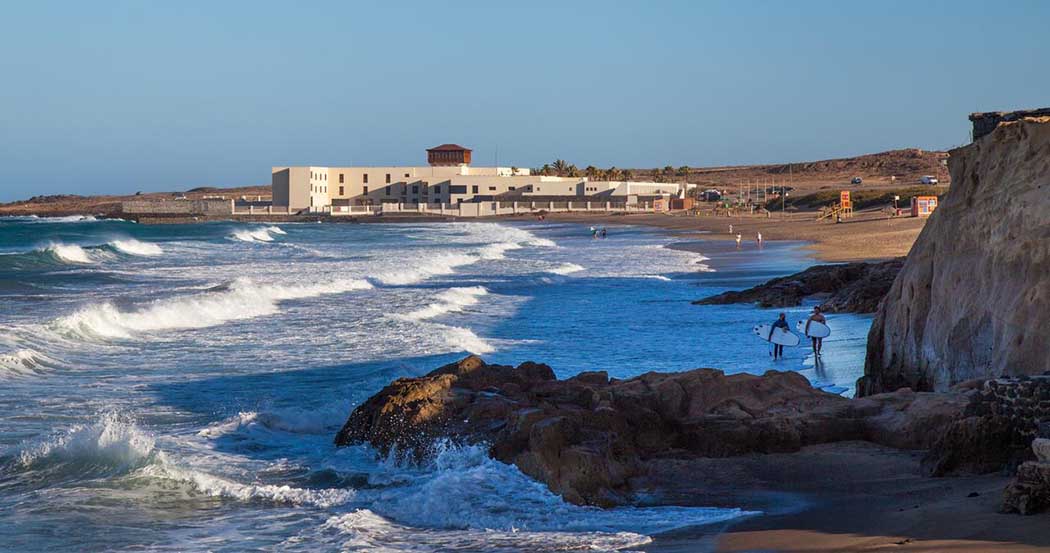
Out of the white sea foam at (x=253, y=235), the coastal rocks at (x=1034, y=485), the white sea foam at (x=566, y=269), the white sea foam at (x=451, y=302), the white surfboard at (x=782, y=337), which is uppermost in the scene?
the coastal rocks at (x=1034, y=485)

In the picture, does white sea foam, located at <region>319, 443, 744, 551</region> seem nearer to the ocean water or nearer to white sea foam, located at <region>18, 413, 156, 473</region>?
the ocean water

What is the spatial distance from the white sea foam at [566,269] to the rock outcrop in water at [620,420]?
28.6 m

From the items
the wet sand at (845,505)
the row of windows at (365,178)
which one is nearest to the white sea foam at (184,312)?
the wet sand at (845,505)

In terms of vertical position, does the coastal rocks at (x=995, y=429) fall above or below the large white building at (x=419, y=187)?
below

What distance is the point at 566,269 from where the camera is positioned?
43031 millimetres

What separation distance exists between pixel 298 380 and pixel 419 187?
338 ft

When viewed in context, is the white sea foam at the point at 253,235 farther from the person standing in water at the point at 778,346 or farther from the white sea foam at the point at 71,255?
the person standing in water at the point at 778,346

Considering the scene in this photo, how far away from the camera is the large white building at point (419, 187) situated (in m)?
116

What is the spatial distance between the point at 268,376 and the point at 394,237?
61.9m

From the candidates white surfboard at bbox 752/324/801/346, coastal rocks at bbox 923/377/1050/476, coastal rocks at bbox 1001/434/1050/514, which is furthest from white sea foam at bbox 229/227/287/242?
coastal rocks at bbox 1001/434/1050/514

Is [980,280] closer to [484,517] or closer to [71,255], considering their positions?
[484,517]

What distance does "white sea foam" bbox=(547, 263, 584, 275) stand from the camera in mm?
41591

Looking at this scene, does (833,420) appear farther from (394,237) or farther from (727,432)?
(394,237)

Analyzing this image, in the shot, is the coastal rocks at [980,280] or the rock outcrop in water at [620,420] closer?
the rock outcrop in water at [620,420]
